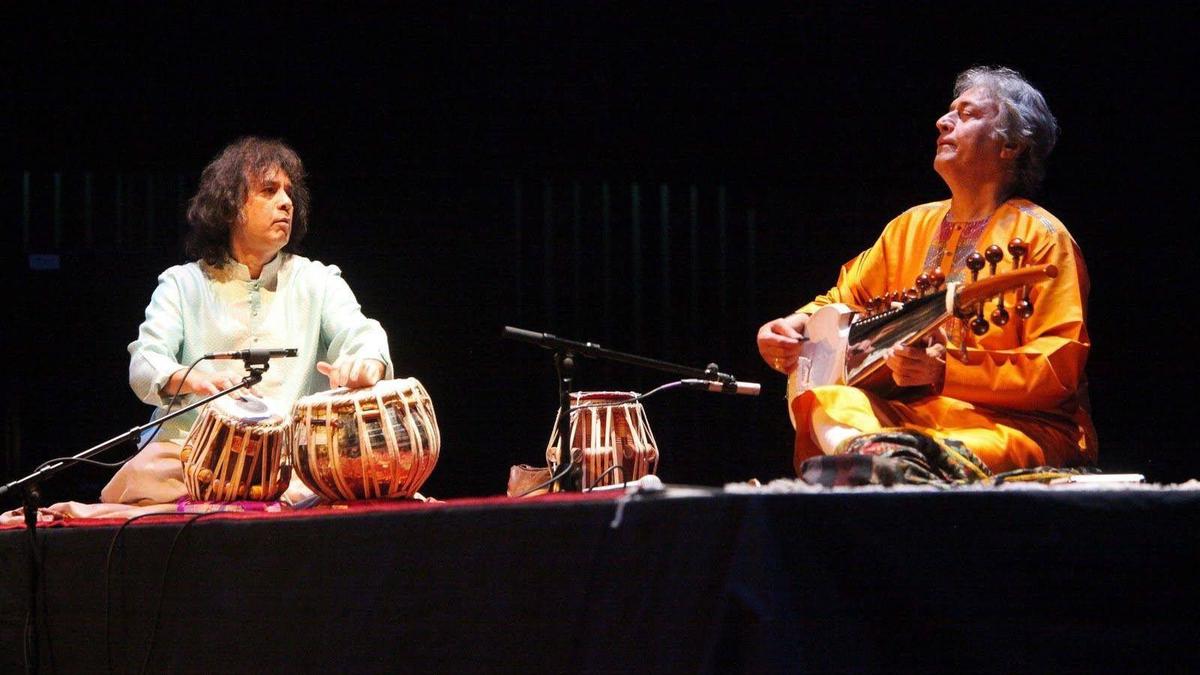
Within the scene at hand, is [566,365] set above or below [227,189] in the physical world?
below

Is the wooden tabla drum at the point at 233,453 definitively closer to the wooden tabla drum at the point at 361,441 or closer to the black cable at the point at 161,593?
the wooden tabla drum at the point at 361,441

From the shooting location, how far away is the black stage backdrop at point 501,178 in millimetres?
4820

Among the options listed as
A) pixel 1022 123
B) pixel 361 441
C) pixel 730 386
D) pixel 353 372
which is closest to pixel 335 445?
pixel 361 441

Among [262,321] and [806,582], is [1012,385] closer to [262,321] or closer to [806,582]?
[806,582]

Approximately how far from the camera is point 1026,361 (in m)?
3.01

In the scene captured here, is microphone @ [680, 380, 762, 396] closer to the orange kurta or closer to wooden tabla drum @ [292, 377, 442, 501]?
the orange kurta

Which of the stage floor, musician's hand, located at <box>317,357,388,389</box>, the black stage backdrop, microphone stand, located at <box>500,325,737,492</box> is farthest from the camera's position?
the black stage backdrop

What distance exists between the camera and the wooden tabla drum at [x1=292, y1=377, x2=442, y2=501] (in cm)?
315

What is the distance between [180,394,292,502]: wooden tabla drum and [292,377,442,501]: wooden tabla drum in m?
0.25

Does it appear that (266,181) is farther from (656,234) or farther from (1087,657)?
(1087,657)

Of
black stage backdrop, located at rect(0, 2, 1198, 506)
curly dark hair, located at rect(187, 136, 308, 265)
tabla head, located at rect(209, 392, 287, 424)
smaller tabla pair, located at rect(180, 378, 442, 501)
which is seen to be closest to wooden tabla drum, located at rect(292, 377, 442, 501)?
smaller tabla pair, located at rect(180, 378, 442, 501)

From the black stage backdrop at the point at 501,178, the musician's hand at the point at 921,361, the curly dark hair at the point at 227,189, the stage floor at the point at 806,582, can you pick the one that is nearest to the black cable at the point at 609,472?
the musician's hand at the point at 921,361

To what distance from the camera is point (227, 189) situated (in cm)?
421

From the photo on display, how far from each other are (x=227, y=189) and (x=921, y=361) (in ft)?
8.26
